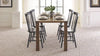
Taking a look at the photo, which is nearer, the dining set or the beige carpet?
the beige carpet

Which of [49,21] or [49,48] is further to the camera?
[49,48]

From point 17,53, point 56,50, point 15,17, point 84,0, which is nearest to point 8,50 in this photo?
point 17,53

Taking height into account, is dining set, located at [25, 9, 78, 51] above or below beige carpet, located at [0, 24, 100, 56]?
above

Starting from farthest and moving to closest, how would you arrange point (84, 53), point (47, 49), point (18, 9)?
point (18, 9) → point (47, 49) → point (84, 53)

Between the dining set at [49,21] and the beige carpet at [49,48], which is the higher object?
the dining set at [49,21]

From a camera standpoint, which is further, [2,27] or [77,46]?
[2,27]

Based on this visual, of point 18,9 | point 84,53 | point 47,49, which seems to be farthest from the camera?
point 18,9

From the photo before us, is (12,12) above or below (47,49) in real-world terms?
above

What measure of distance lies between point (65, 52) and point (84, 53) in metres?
0.46

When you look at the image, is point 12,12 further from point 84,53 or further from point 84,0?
point 84,53

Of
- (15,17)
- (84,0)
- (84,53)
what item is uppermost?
(84,0)

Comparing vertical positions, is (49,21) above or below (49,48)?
above

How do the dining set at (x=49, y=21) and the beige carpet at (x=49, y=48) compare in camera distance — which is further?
the dining set at (x=49, y=21)

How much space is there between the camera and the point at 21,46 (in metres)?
5.76
